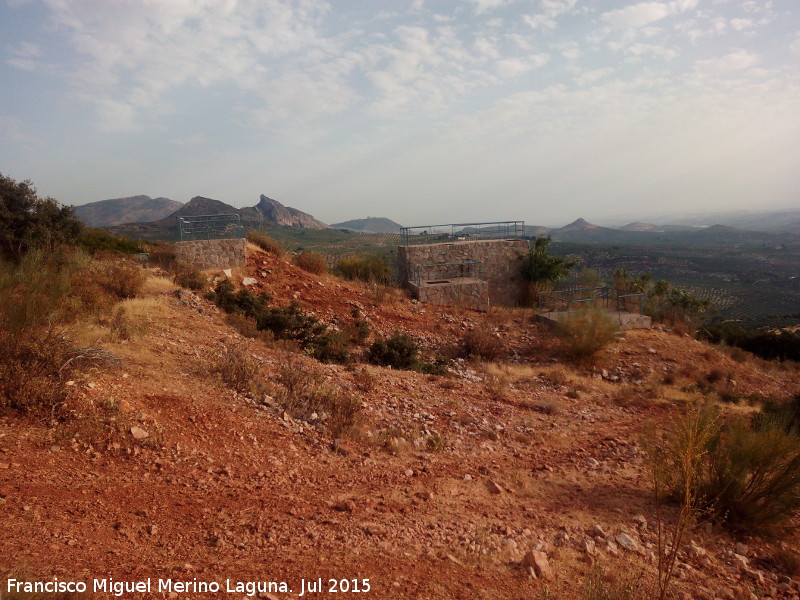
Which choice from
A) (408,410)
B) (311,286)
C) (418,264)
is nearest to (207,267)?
(311,286)

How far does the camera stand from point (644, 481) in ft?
19.7

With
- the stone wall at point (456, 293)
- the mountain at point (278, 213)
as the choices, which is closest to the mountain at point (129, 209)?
the mountain at point (278, 213)

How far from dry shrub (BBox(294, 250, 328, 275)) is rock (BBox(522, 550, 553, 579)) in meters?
15.2

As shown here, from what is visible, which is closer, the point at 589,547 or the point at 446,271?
the point at 589,547

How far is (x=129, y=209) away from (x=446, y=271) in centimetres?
6214

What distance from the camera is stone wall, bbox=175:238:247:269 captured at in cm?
1552

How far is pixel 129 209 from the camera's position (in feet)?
221

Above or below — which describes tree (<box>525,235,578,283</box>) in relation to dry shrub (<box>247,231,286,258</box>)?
below

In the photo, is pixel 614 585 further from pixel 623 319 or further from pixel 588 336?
pixel 623 319

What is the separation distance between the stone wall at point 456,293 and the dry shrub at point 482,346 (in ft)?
12.6

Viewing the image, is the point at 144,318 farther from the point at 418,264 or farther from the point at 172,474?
the point at 418,264

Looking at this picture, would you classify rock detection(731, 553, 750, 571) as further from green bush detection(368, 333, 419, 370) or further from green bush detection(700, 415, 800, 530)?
green bush detection(368, 333, 419, 370)

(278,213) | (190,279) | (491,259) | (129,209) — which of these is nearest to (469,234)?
(491,259)

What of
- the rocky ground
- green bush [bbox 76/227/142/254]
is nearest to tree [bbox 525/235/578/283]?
the rocky ground
